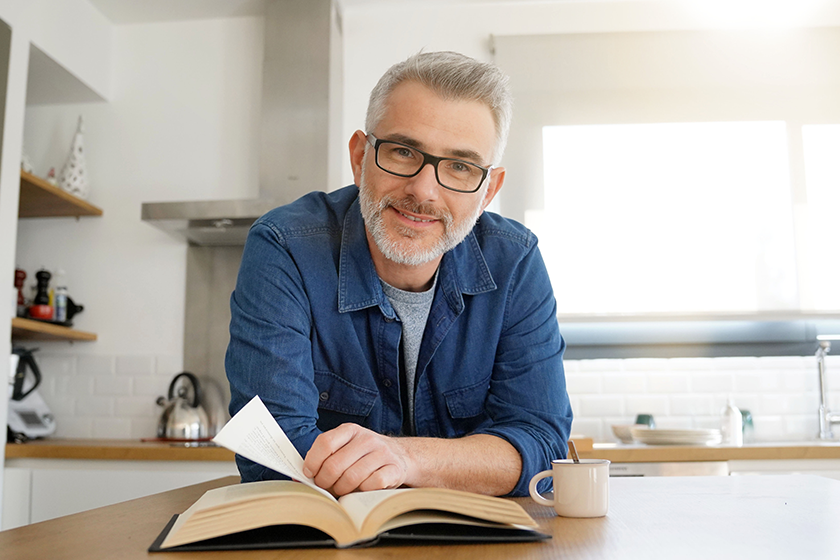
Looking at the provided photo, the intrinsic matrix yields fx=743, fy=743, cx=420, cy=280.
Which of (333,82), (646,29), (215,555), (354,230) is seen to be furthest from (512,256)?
(646,29)

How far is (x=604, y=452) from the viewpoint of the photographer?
258cm

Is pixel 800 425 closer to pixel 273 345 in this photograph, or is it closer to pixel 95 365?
pixel 273 345

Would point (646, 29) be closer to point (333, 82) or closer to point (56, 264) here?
point (333, 82)

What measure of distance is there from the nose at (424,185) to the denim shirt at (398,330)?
18cm

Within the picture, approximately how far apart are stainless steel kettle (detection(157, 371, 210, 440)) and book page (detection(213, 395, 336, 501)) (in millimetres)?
2161

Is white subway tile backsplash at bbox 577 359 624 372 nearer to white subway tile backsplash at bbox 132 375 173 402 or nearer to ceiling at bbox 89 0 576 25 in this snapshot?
ceiling at bbox 89 0 576 25

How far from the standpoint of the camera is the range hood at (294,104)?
3.16 m

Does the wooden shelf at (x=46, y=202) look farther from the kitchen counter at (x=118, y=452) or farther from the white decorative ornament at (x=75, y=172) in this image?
the kitchen counter at (x=118, y=452)

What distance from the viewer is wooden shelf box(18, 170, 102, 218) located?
2925 millimetres

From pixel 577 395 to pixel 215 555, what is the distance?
2.70 metres

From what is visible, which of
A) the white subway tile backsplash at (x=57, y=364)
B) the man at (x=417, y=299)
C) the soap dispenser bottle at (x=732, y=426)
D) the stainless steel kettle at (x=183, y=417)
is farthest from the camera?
the white subway tile backsplash at (x=57, y=364)

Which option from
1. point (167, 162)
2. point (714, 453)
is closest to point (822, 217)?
point (714, 453)

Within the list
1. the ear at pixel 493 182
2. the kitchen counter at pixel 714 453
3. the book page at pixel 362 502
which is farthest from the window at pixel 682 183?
the book page at pixel 362 502

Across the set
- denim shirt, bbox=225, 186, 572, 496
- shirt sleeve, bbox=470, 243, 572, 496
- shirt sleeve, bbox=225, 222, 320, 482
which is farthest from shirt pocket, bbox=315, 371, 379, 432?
shirt sleeve, bbox=470, 243, 572, 496
